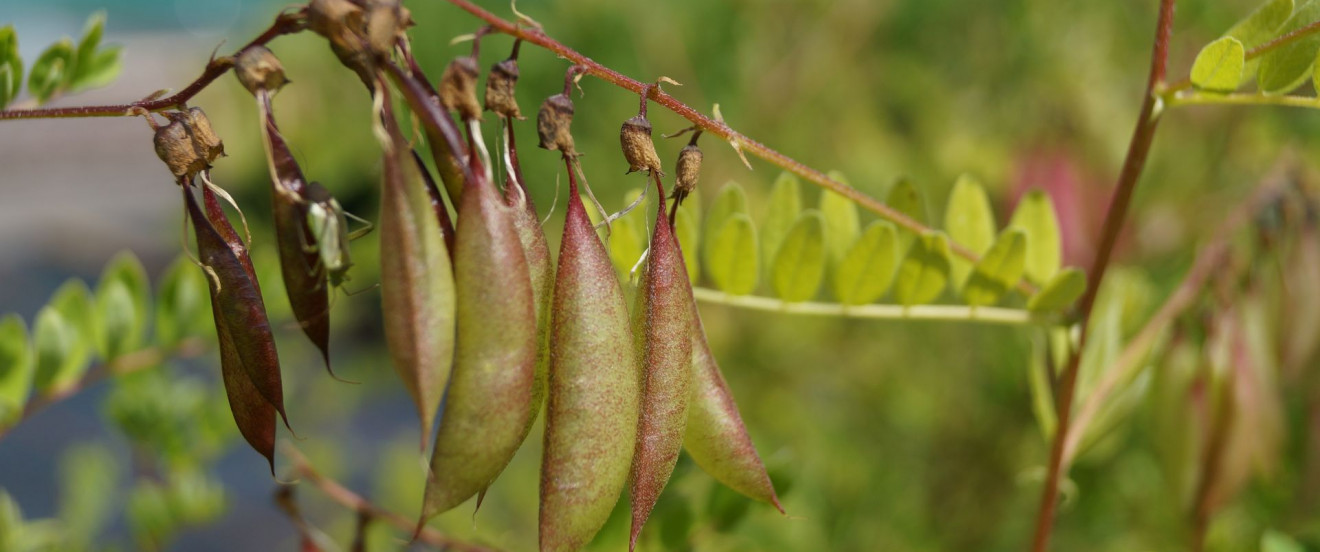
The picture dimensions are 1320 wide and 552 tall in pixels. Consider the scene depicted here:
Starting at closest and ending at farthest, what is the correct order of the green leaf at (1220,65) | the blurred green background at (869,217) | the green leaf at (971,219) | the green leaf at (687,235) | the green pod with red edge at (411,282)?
the green pod with red edge at (411,282) → the green leaf at (1220,65) → the green leaf at (687,235) → the green leaf at (971,219) → the blurred green background at (869,217)

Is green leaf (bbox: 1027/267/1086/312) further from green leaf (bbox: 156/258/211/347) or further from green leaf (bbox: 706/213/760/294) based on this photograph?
green leaf (bbox: 156/258/211/347)

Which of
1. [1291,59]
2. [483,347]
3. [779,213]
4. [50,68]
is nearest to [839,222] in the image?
[779,213]

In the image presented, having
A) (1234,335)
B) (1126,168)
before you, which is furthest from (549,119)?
(1234,335)

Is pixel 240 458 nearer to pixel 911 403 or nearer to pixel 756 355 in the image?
pixel 756 355

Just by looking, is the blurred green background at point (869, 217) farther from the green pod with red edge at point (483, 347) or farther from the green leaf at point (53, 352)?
the green pod with red edge at point (483, 347)

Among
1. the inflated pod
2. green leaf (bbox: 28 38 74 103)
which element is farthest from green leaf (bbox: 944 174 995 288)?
green leaf (bbox: 28 38 74 103)

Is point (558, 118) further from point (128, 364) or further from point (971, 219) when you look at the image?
point (128, 364)

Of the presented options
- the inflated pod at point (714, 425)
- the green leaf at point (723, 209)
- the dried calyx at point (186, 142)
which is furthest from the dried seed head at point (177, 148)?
the green leaf at point (723, 209)
